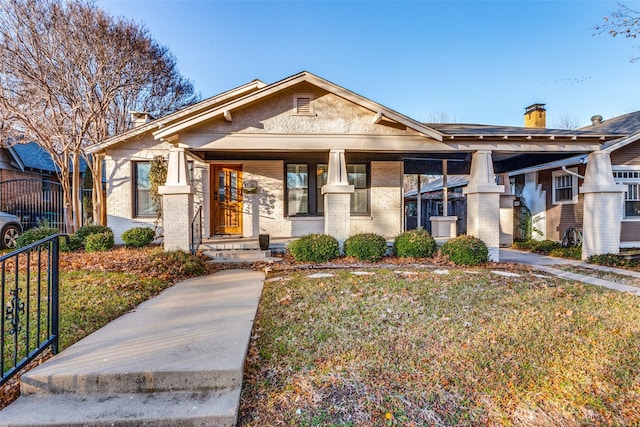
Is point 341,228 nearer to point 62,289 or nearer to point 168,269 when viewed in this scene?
point 168,269

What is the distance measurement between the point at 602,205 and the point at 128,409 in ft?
37.5

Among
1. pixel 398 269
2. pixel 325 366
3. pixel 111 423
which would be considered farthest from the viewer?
pixel 398 269

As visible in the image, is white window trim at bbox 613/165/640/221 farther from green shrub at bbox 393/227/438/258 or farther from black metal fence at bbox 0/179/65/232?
black metal fence at bbox 0/179/65/232

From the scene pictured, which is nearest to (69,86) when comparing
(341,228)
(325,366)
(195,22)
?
(195,22)

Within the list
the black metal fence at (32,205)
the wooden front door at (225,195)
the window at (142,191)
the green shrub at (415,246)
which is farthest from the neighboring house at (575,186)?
the black metal fence at (32,205)

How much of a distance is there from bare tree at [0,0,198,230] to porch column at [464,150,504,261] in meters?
13.5

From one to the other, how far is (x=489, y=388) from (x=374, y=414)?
42.8 inches

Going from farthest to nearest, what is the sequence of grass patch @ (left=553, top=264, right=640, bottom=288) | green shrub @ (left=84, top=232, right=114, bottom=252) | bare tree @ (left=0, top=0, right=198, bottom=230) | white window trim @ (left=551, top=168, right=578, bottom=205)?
white window trim @ (left=551, top=168, right=578, bottom=205)
bare tree @ (left=0, top=0, right=198, bottom=230)
green shrub @ (left=84, top=232, right=114, bottom=252)
grass patch @ (left=553, top=264, right=640, bottom=288)

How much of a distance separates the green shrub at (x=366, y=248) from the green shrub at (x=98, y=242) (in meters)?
6.78

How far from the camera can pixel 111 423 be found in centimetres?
236

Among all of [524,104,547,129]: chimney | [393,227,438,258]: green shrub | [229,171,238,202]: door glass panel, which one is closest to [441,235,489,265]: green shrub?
[393,227,438,258]: green shrub

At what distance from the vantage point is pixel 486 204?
8.60 meters

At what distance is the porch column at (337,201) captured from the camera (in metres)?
8.66

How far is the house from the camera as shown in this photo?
8195 mm
